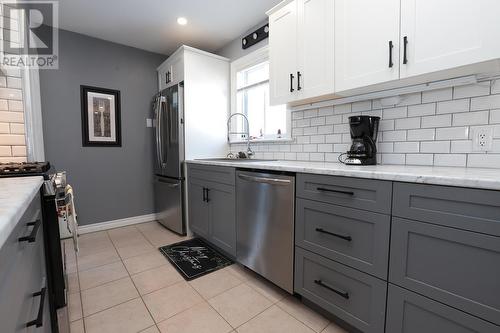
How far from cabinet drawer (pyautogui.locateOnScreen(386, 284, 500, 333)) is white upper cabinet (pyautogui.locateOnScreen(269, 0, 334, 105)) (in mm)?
1328

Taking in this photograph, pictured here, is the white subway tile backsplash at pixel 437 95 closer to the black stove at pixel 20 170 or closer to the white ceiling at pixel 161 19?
the white ceiling at pixel 161 19

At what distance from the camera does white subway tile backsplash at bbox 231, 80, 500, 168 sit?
1.30m

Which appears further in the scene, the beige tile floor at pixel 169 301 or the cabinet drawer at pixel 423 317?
the beige tile floor at pixel 169 301

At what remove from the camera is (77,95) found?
9.56 feet

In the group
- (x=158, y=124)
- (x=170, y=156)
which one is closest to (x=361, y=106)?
(x=170, y=156)

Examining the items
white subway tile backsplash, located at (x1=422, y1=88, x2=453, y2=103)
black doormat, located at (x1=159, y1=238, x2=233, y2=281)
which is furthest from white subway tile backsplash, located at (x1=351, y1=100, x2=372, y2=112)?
black doormat, located at (x1=159, y1=238, x2=233, y2=281)

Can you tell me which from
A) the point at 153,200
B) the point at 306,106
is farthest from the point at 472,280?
the point at 153,200

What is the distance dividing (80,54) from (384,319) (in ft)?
13.0

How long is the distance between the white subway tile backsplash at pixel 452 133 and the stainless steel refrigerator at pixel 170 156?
2444mm

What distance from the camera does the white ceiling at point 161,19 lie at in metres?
2.33

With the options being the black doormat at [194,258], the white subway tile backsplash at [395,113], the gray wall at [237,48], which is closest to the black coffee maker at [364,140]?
the white subway tile backsplash at [395,113]

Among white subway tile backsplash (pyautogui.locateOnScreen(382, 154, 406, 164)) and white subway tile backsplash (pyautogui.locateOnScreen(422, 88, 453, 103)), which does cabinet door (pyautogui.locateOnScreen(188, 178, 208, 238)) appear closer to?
white subway tile backsplash (pyautogui.locateOnScreen(382, 154, 406, 164))

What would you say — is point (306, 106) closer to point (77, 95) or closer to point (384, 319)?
point (384, 319)

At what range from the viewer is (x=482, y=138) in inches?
51.2
